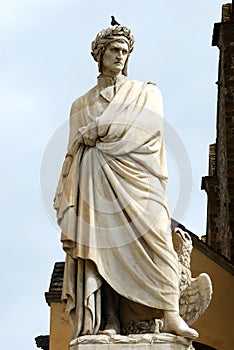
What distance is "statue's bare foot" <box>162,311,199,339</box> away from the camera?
346 inches

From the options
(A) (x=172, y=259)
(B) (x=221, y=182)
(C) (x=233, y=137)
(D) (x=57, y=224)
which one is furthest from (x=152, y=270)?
(B) (x=221, y=182)

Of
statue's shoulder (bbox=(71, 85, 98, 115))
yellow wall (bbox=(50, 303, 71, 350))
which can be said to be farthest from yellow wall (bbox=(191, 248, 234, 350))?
statue's shoulder (bbox=(71, 85, 98, 115))

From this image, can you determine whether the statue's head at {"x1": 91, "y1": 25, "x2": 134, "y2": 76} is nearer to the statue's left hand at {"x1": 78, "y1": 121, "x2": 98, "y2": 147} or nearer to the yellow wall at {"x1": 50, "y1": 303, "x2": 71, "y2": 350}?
the statue's left hand at {"x1": 78, "y1": 121, "x2": 98, "y2": 147}

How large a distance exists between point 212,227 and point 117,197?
48.7ft

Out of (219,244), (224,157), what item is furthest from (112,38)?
(219,244)

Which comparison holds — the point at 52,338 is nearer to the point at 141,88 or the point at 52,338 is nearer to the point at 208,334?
the point at 208,334

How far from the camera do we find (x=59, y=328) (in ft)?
46.4

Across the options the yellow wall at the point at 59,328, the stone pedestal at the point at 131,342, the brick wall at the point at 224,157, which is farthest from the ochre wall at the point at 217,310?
the stone pedestal at the point at 131,342

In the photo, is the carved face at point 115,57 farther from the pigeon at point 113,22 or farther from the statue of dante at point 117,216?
the pigeon at point 113,22

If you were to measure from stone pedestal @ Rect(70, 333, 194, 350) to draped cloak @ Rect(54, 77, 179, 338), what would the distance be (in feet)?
0.38

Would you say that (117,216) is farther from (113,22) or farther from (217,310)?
(217,310)

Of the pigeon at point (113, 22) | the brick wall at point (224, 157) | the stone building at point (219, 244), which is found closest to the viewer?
the pigeon at point (113, 22)

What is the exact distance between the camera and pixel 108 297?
901cm

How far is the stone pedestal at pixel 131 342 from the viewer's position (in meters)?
8.66
